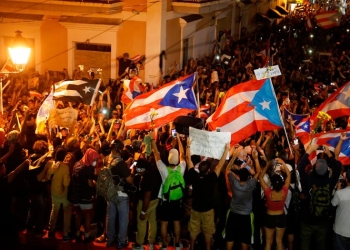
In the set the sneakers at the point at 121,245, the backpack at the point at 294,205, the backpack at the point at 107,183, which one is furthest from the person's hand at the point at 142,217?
the backpack at the point at 294,205

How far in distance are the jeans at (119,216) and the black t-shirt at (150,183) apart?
0.91 feet

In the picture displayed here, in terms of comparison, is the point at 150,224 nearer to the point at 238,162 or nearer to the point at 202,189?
the point at 202,189

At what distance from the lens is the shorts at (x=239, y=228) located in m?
8.08

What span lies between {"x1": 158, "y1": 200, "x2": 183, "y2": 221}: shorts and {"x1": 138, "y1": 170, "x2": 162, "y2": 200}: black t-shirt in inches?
7.4

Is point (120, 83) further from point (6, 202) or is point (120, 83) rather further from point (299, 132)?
point (6, 202)

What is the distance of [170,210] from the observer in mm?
8500

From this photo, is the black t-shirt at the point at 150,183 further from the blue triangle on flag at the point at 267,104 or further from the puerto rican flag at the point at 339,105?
the puerto rican flag at the point at 339,105

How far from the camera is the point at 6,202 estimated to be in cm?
861

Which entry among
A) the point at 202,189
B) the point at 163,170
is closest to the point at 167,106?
the point at 163,170

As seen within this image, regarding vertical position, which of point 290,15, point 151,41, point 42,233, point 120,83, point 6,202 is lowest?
point 42,233

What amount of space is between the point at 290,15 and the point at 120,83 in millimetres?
23840

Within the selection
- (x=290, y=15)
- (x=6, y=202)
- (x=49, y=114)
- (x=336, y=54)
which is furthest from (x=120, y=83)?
(x=290, y=15)

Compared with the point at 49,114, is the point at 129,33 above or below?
above

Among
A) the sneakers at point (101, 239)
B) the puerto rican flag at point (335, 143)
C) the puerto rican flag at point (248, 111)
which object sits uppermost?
the puerto rican flag at point (248, 111)
